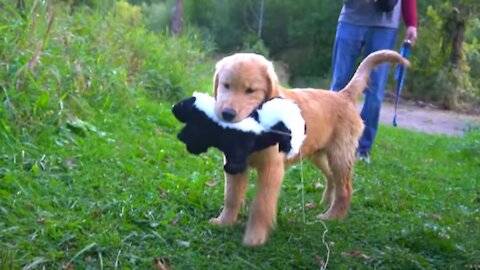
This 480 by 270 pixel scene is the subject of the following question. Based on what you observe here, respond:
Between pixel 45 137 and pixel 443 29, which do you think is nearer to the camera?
pixel 45 137

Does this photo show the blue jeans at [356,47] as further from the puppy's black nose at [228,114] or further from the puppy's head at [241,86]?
the puppy's black nose at [228,114]

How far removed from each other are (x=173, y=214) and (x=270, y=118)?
92cm

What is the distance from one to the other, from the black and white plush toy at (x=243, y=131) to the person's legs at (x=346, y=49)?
2.86 metres

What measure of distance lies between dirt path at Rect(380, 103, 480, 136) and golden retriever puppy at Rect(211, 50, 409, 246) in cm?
895

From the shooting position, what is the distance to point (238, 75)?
133 inches

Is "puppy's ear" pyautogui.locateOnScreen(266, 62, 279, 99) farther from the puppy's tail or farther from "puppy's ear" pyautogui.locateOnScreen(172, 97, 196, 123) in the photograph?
the puppy's tail

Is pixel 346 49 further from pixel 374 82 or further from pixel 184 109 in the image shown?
pixel 184 109

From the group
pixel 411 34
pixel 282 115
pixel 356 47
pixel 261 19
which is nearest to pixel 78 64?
pixel 356 47

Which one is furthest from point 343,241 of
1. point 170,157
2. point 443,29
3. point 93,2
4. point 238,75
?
point 443,29

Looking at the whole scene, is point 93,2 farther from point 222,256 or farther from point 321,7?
point 321,7

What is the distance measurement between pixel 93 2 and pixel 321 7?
39.9 ft

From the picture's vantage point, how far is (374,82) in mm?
6406

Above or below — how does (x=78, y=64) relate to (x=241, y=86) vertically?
below

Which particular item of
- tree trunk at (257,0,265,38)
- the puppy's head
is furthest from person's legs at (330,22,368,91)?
tree trunk at (257,0,265,38)
